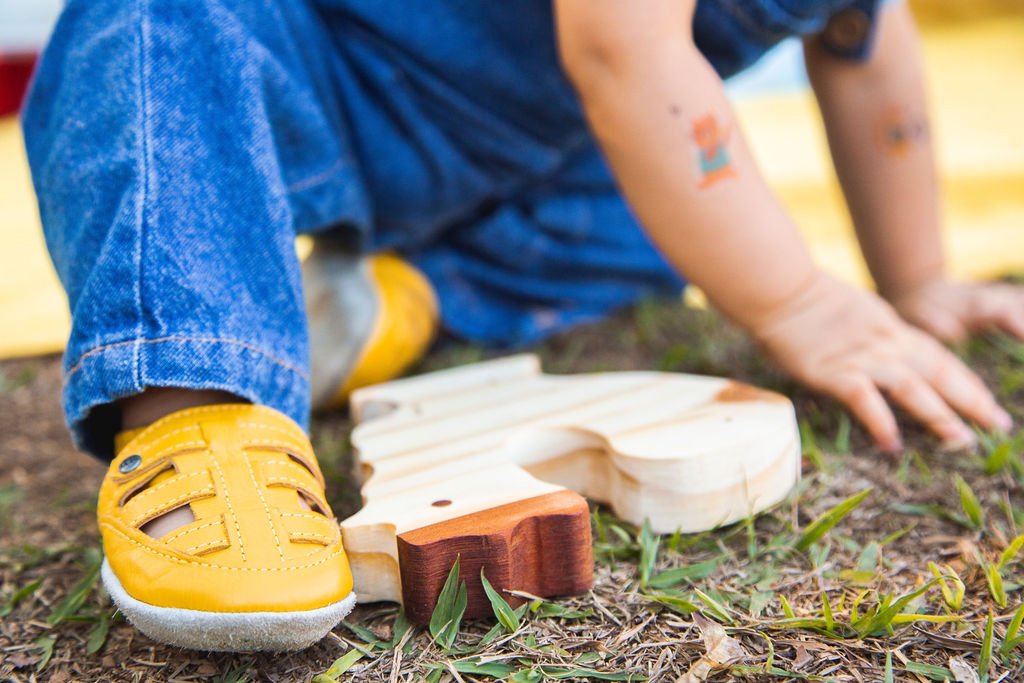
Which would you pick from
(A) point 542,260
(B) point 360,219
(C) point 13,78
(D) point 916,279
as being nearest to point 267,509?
(B) point 360,219

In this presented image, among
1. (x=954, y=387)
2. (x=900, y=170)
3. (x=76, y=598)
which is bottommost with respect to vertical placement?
(x=76, y=598)

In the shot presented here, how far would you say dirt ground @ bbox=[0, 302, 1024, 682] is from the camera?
65 cm

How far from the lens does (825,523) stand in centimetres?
80

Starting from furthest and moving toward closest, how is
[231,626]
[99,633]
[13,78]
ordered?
[13,78]
[99,633]
[231,626]

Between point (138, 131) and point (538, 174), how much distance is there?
0.63 meters

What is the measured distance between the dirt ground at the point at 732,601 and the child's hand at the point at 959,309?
30 cm

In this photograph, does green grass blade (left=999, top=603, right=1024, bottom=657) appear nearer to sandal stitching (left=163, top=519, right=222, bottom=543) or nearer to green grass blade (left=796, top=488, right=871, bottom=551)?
green grass blade (left=796, top=488, right=871, bottom=551)

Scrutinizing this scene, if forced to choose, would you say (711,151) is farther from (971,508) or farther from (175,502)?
(175,502)

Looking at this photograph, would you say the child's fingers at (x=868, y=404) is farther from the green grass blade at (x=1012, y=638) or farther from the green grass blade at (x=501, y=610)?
the green grass blade at (x=501, y=610)

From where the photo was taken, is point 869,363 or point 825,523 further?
point 869,363

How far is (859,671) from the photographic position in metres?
0.64

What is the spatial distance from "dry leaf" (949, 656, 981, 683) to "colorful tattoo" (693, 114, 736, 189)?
18.6 inches

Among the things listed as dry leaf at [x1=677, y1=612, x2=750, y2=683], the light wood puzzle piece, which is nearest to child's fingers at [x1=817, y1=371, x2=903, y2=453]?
the light wood puzzle piece

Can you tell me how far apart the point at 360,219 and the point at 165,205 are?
1.41 ft
